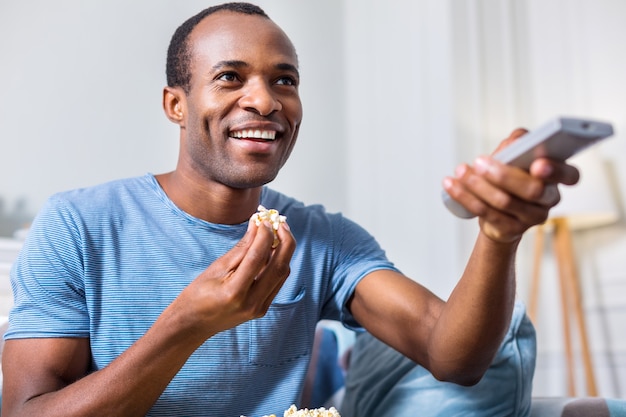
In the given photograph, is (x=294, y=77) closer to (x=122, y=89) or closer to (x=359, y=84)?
(x=122, y=89)

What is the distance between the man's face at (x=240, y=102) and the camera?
48.0 inches

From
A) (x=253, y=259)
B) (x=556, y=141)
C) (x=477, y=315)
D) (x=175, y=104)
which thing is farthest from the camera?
(x=175, y=104)

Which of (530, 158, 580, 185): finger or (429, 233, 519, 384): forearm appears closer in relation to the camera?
(530, 158, 580, 185): finger

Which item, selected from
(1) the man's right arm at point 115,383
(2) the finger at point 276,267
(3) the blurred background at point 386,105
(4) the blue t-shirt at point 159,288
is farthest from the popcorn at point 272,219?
(3) the blurred background at point 386,105

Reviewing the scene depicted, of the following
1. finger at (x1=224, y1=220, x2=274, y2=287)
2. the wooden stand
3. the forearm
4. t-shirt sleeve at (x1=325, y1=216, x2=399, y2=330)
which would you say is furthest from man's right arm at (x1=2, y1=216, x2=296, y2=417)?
the wooden stand

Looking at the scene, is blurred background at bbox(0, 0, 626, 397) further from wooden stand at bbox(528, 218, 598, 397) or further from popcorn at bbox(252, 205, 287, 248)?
popcorn at bbox(252, 205, 287, 248)

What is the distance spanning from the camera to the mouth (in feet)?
3.98

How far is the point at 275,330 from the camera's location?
1.26 m

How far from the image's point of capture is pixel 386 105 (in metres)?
3.25

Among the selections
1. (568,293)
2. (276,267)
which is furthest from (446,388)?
(568,293)

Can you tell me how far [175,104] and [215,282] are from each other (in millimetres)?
555

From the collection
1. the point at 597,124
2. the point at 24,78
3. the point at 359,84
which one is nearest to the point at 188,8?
the point at 24,78

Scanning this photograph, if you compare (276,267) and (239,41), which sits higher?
(239,41)

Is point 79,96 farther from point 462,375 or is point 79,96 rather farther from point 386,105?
point 462,375
